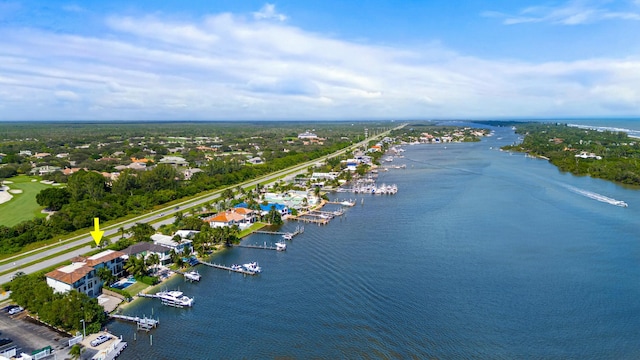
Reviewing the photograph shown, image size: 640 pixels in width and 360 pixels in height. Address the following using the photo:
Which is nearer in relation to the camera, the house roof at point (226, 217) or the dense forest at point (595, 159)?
the house roof at point (226, 217)

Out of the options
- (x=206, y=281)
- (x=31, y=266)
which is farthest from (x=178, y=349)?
(x=31, y=266)

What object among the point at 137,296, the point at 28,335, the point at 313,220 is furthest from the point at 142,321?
the point at 313,220

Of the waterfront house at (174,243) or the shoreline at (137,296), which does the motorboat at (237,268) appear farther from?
the shoreline at (137,296)

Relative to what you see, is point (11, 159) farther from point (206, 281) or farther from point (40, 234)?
point (206, 281)

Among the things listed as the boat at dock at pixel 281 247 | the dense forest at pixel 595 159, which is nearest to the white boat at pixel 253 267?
the boat at dock at pixel 281 247

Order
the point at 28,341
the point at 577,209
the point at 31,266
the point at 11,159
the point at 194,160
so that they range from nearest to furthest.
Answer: the point at 28,341
the point at 31,266
the point at 577,209
the point at 11,159
the point at 194,160
